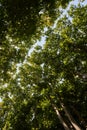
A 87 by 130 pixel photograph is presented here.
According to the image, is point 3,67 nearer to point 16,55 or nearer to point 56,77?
point 16,55

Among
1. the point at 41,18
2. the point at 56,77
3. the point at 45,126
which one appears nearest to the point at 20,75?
the point at 56,77

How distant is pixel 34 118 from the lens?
29.4 meters

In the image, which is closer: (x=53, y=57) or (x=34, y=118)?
(x=53, y=57)

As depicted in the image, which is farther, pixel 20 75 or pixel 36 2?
pixel 20 75

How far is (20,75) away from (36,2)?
16.1 metres

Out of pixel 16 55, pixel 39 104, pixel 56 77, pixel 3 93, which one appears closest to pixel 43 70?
pixel 56 77

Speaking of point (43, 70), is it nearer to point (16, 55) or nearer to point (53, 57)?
point (53, 57)


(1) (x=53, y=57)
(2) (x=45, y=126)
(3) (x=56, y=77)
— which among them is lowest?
(2) (x=45, y=126)

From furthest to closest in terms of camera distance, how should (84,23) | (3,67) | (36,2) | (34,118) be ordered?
1. (34,118)
2. (84,23)
3. (3,67)
4. (36,2)

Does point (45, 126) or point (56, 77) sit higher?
point (56, 77)

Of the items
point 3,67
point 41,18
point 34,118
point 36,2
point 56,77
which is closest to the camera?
point 36,2

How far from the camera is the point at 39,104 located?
27531 millimetres

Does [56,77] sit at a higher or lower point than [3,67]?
higher

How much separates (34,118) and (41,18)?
18.4 m
